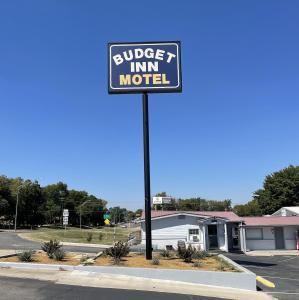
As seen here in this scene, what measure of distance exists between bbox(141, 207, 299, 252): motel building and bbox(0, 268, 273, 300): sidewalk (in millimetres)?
25927

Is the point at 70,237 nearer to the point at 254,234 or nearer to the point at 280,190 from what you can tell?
the point at 254,234

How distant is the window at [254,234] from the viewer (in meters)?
41.8

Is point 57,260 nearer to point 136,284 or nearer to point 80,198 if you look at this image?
point 136,284

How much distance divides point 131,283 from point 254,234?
3100cm

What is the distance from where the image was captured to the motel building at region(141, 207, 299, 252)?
132 feet

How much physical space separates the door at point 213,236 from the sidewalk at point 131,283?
91.5 ft

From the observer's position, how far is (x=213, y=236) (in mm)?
40938

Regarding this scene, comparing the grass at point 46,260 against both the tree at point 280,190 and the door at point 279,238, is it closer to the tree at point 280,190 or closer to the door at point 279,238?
the door at point 279,238

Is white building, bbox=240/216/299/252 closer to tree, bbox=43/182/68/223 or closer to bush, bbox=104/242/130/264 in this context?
bush, bbox=104/242/130/264

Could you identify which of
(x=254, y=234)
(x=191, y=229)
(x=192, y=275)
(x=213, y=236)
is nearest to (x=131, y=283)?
(x=192, y=275)

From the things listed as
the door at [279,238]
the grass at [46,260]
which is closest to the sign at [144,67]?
the grass at [46,260]

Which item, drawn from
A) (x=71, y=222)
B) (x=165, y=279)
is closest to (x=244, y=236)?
(x=165, y=279)

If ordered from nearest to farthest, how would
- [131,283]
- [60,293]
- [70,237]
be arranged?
[60,293], [131,283], [70,237]

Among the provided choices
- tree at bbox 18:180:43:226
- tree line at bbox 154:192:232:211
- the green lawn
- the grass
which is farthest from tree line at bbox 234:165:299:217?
the grass
